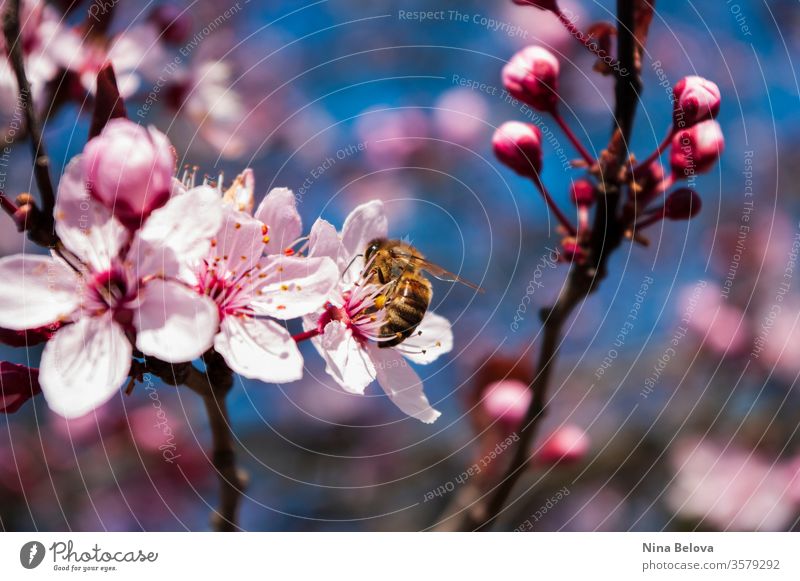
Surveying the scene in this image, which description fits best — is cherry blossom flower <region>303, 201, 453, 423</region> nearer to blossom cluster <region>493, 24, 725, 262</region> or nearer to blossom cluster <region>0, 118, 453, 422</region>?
blossom cluster <region>0, 118, 453, 422</region>

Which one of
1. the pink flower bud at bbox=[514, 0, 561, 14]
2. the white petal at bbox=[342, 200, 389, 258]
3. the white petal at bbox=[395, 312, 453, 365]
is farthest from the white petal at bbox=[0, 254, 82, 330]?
the pink flower bud at bbox=[514, 0, 561, 14]

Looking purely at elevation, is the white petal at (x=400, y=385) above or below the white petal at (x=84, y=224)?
below

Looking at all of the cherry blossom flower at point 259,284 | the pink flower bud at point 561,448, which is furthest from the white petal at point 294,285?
the pink flower bud at point 561,448

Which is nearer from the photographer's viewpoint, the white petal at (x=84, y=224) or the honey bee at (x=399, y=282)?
the white petal at (x=84, y=224)

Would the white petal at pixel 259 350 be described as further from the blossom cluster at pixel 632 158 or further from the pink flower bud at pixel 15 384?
the blossom cluster at pixel 632 158

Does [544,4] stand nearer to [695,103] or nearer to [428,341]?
[695,103]

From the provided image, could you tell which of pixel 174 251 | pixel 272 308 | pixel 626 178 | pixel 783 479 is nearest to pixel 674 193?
pixel 626 178

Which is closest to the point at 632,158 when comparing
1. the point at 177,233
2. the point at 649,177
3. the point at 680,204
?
the point at 649,177
